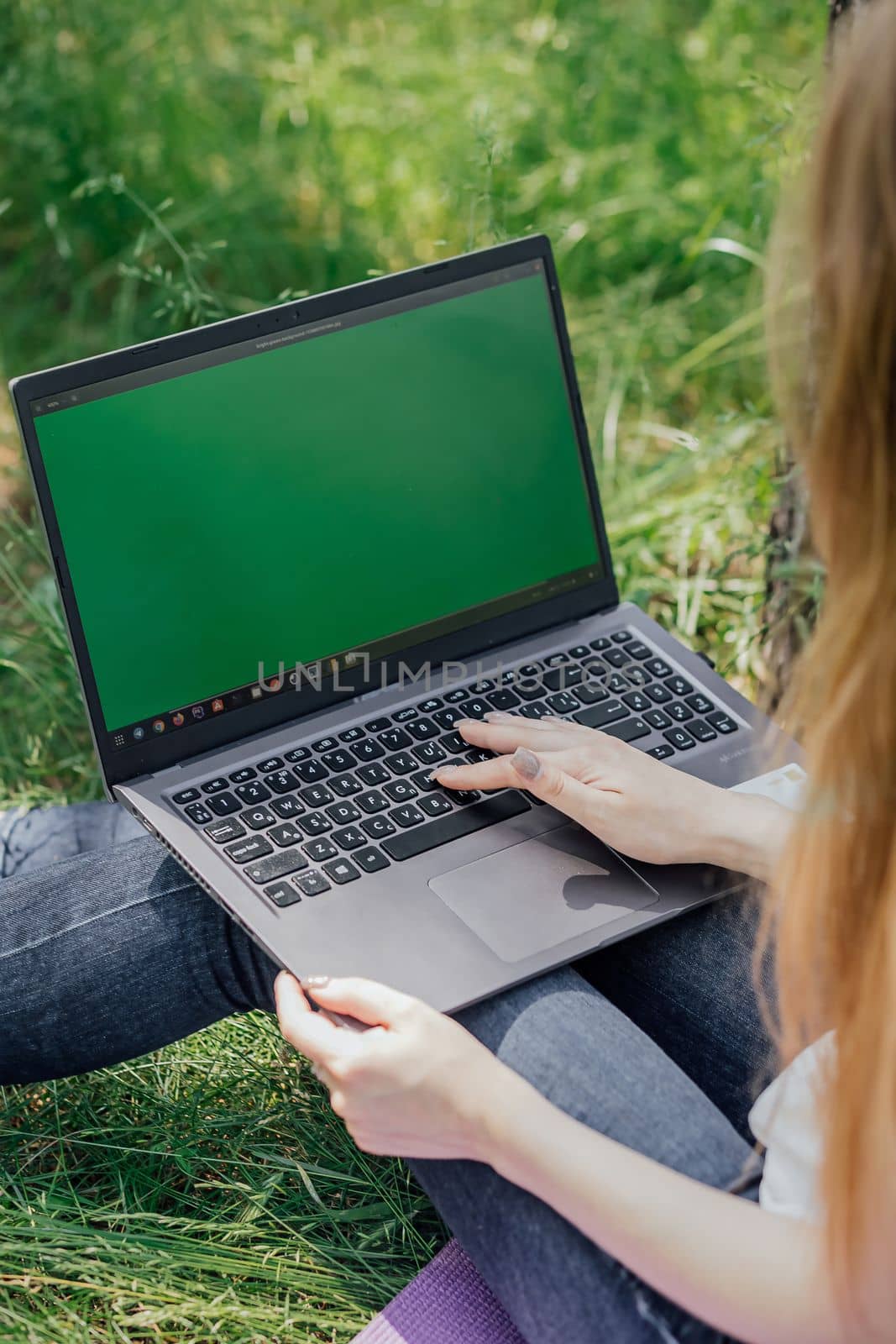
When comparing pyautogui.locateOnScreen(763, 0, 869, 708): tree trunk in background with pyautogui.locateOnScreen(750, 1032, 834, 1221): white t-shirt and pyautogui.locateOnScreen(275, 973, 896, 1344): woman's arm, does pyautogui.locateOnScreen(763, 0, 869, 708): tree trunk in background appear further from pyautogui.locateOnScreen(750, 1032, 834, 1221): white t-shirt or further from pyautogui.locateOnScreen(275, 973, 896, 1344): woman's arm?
pyautogui.locateOnScreen(275, 973, 896, 1344): woman's arm

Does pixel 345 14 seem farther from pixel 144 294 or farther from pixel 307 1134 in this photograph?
pixel 307 1134

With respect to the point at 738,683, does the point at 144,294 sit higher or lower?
higher

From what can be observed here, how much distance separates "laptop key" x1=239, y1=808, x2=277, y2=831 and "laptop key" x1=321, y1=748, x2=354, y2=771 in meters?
0.08

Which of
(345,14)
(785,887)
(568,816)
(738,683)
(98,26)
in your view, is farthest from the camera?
(345,14)

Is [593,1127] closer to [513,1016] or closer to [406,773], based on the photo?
[513,1016]

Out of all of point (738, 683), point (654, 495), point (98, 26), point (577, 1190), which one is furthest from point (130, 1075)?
point (98, 26)

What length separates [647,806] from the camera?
105 centimetres

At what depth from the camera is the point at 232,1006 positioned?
46.2 inches

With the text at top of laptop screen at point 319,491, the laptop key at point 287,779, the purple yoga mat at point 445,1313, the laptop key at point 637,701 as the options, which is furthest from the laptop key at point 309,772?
the purple yoga mat at point 445,1313

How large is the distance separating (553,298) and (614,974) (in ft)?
2.17

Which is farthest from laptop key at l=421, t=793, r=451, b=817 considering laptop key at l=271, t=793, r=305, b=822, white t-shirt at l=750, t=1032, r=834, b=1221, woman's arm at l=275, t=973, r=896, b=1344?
white t-shirt at l=750, t=1032, r=834, b=1221

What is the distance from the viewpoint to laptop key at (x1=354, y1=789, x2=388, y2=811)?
1.12 metres

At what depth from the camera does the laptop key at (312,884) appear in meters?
1.03

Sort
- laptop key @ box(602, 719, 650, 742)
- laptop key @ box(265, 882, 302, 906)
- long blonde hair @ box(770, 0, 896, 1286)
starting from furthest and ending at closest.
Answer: laptop key @ box(602, 719, 650, 742)
laptop key @ box(265, 882, 302, 906)
long blonde hair @ box(770, 0, 896, 1286)
